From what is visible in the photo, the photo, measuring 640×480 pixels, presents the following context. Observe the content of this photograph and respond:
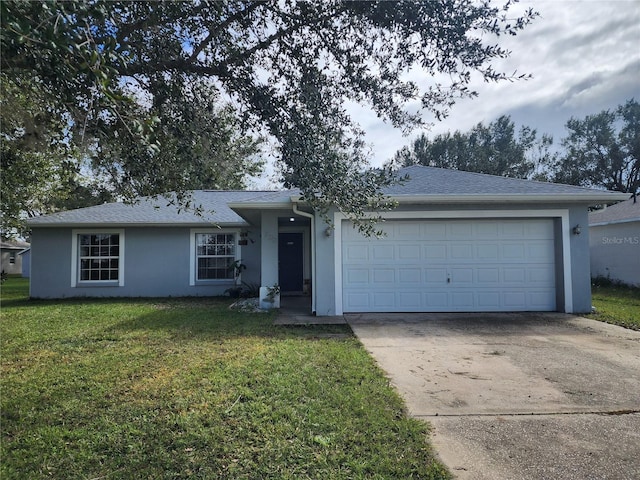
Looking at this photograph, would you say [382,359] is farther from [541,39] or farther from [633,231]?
[633,231]

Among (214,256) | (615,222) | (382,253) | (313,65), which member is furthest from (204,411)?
(615,222)

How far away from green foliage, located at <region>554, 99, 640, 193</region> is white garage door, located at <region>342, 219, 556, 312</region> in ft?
75.4

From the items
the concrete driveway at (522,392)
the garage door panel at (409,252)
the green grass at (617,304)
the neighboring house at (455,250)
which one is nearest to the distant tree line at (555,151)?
the green grass at (617,304)

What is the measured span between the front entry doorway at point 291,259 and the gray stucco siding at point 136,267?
219cm

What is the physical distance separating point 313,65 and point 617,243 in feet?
53.7

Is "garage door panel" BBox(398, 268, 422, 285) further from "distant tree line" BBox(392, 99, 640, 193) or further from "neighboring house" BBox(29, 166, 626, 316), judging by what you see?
"distant tree line" BBox(392, 99, 640, 193)

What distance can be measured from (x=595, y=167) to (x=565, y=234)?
→ 76.8ft

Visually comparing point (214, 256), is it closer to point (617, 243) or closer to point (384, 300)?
point (384, 300)

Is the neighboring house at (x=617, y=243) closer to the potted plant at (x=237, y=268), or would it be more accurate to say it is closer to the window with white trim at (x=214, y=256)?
the potted plant at (x=237, y=268)

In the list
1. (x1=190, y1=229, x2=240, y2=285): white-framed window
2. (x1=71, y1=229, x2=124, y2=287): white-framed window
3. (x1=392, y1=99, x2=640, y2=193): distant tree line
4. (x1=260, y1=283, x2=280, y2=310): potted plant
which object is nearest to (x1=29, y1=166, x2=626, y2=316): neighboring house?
(x1=260, y1=283, x2=280, y2=310): potted plant

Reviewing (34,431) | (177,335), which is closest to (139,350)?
(177,335)

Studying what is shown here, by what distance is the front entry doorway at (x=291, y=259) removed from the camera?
1436 centimetres

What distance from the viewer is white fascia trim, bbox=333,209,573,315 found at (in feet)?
28.8

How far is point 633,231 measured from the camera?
48.5 ft
